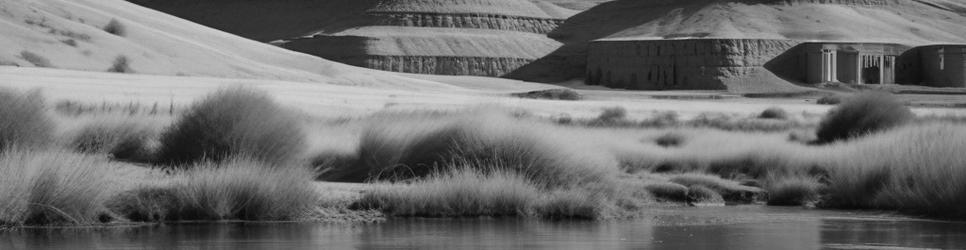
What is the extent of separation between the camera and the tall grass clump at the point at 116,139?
73.7 ft

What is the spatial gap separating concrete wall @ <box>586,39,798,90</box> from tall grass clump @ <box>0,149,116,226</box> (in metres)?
87.9

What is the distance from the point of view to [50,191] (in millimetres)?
16703

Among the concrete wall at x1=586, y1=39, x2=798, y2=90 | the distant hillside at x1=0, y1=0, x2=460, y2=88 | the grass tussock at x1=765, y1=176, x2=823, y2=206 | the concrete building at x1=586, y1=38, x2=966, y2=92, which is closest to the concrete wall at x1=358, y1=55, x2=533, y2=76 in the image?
the concrete wall at x1=586, y1=39, x2=798, y2=90

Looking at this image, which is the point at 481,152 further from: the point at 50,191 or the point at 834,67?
the point at 834,67

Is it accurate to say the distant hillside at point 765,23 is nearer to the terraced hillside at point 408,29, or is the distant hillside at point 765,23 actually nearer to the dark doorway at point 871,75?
the terraced hillside at point 408,29

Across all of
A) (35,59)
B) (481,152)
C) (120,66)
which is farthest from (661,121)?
(481,152)

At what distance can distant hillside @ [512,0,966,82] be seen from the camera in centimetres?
11325

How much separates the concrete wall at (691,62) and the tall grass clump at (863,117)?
67.0 metres

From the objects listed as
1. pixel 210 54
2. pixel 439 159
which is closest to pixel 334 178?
pixel 439 159

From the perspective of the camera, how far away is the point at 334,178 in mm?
22438

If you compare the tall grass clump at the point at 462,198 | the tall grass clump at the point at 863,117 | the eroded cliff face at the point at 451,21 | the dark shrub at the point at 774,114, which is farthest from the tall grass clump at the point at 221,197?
the eroded cliff face at the point at 451,21

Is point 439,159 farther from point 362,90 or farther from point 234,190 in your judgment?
point 362,90

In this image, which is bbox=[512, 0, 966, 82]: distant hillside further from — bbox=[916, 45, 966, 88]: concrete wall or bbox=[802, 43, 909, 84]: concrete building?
bbox=[916, 45, 966, 88]: concrete wall

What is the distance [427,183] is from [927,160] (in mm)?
6102
